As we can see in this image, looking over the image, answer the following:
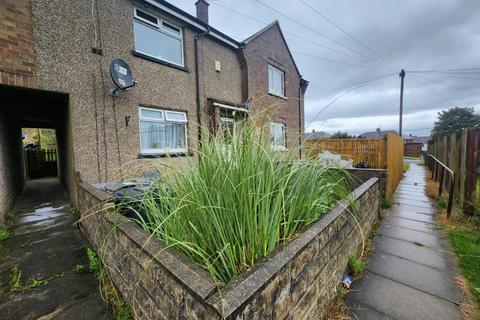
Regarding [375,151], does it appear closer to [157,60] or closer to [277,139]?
[277,139]

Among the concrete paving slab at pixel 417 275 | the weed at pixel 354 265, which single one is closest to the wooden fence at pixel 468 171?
the concrete paving slab at pixel 417 275

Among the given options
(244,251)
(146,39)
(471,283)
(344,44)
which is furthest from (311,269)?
(344,44)

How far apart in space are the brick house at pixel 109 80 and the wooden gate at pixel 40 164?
4.76m

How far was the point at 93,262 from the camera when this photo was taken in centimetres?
248

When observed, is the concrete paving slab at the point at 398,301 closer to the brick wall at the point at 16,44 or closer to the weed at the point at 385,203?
the weed at the point at 385,203

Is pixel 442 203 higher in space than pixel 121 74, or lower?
lower

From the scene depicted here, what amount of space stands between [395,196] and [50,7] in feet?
28.6

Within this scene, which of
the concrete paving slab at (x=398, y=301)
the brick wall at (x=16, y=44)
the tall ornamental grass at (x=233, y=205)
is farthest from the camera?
the brick wall at (x=16, y=44)

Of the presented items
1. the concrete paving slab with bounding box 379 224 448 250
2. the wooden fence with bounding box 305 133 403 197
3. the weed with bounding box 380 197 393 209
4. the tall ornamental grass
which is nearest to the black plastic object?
the tall ornamental grass

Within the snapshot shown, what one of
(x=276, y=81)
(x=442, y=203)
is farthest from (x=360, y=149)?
(x=276, y=81)

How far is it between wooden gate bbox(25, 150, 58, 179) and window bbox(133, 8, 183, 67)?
9327 mm

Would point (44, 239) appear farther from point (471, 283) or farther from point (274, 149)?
point (471, 283)

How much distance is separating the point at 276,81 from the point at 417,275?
969 cm

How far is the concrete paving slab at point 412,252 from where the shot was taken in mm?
2590
